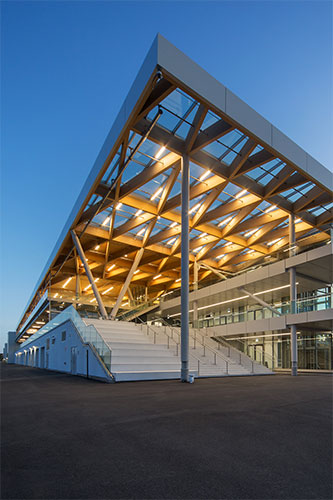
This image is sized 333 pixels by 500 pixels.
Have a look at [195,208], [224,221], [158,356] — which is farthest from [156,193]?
[158,356]

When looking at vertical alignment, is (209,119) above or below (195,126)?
above

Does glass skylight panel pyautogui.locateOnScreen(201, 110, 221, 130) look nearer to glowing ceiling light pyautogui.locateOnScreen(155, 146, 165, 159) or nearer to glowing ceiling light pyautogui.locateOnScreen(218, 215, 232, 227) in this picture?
glowing ceiling light pyautogui.locateOnScreen(155, 146, 165, 159)

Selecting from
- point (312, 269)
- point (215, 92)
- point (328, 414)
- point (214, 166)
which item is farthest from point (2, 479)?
point (312, 269)

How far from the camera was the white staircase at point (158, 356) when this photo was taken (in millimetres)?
15370

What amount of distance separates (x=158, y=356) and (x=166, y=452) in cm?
1355

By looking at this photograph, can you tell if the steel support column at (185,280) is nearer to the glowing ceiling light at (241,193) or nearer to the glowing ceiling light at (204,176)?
the glowing ceiling light at (204,176)

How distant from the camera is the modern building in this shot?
15367 millimetres

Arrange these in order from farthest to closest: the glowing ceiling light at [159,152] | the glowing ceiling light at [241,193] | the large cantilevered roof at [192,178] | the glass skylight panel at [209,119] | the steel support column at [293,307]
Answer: the glowing ceiling light at [241,193] → the steel support column at [293,307] → the glowing ceiling light at [159,152] → the glass skylight panel at [209,119] → the large cantilevered roof at [192,178]

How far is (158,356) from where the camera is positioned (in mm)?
17438

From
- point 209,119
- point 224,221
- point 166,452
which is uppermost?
point 209,119

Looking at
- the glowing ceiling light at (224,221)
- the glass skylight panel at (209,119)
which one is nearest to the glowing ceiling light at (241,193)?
the glowing ceiling light at (224,221)

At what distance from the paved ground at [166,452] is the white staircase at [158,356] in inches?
306

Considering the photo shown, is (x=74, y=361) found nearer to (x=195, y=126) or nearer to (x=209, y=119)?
(x=195, y=126)

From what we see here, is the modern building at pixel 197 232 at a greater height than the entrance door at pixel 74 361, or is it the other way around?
the modern building at pixel 197 232
